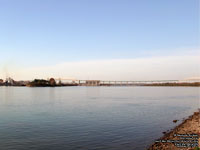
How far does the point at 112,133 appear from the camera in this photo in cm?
2059

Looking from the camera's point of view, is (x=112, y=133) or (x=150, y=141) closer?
(x=150, y=141)

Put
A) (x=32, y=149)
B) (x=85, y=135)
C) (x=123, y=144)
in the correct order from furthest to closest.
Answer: (x=85, y=135)
(x=123, y=144)
(x=32, y=149)

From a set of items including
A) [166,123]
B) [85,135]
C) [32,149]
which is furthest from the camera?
[166,123]

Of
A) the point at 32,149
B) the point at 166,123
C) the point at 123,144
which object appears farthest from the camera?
the point at 166,123

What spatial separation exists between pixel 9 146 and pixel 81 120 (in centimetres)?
1149

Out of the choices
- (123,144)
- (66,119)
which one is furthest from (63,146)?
(66,119)

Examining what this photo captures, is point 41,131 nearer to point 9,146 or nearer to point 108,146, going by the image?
point 9,146

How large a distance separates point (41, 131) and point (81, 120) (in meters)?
6.85

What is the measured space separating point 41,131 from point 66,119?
6.59m

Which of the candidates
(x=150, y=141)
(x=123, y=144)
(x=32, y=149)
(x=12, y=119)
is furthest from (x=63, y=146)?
(x=12, y=119)

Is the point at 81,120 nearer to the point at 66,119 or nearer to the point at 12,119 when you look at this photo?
the point at 66,119

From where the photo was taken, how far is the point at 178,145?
15758 mm

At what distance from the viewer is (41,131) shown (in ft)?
68.4

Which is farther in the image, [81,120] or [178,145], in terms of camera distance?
[81,120]
